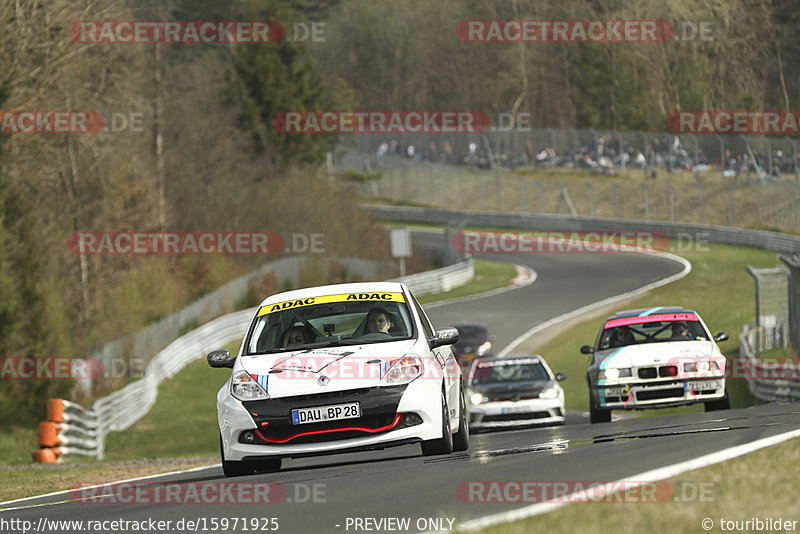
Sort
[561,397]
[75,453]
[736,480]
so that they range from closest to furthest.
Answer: [736,480] → [561,397] → [75,453]

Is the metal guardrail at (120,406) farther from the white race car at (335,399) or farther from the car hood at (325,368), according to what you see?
the car hood at (325,368)

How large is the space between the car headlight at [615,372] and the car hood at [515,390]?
2.95m

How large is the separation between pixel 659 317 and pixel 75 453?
12608 mm

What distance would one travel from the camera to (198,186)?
68.6 m

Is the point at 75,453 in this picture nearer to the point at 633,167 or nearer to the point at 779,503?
the point at 779,503

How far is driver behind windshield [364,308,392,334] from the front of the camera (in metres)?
11.3

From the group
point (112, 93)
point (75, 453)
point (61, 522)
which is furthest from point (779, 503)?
point (112, 93)

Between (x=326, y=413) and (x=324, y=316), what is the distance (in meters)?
1.76

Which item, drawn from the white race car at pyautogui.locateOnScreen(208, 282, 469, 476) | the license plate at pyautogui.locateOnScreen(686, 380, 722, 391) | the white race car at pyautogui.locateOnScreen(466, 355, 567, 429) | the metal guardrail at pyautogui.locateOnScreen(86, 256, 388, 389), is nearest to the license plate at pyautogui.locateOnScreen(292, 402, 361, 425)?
the white race car at pyautogui.locateOnScreen(208, 282, 469, 476)

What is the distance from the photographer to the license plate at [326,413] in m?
10.3

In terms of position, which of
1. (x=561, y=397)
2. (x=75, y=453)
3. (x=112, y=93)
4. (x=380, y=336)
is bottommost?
(x=75, y=453)

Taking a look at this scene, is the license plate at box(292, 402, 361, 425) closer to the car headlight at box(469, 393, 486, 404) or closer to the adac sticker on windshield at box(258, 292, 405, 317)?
the adac sticker on windshield at box(258, 292, 405, 317)

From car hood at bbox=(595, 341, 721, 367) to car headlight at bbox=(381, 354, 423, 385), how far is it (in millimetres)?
7160

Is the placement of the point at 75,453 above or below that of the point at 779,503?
below
